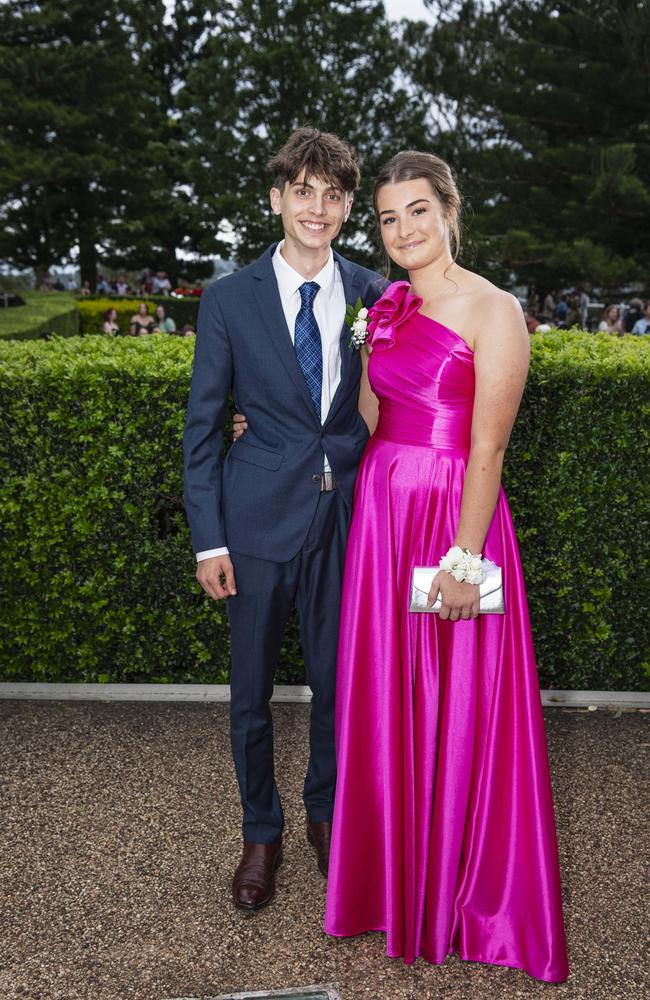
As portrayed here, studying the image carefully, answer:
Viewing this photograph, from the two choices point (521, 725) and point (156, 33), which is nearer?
point (521, 725)

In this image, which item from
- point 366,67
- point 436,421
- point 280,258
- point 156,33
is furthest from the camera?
point 156,33

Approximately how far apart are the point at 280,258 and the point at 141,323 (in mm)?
14057

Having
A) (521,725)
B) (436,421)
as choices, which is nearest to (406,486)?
(436,421)

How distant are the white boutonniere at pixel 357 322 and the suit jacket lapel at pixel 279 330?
0.65ft

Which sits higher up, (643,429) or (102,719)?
(643,429)

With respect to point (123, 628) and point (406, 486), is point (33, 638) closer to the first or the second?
point (123, 628)

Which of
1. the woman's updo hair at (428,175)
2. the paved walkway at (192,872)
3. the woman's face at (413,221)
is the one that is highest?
the woman's updo hair at (428,175)

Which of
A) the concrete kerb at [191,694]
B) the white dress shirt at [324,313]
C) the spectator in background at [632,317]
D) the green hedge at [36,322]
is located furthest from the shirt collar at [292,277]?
the spectator in background at [632,317]

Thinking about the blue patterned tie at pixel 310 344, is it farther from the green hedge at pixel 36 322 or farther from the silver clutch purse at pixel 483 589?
the green hedge at pixel 36 322

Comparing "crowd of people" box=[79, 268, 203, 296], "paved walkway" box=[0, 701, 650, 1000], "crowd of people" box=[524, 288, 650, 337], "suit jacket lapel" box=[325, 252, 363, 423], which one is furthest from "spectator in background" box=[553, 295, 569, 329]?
"suit jacket lapel" box=[325, 252, 363, 423]

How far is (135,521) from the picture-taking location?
4359mm

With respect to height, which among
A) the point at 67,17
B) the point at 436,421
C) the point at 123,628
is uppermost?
the point at 67,17

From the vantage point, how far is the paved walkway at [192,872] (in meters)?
2.65

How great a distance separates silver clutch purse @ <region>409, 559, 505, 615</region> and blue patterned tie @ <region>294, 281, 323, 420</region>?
0.63 metres
